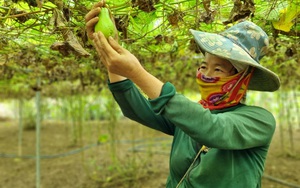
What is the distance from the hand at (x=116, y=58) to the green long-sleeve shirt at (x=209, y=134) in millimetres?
116

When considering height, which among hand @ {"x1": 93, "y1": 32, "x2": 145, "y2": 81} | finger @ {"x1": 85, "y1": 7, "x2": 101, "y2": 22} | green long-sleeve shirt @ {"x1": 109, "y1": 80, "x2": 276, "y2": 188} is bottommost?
green long-sleeve shirt @ {"x1": 109, "y1": 80, "x2": 276, "y2": 188}

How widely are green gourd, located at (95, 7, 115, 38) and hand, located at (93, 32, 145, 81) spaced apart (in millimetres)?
46

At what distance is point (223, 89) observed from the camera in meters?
1.41

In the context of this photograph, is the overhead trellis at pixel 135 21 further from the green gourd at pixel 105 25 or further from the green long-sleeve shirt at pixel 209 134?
the green long-sleeve shirt at pixel 209 134

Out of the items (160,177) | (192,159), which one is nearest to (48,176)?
(160,177)

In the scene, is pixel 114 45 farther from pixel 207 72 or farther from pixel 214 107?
pixel 214 107

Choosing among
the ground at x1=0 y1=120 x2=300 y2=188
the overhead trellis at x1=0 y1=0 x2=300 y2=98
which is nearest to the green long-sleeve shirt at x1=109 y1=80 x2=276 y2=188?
the overhead trellis at x1=0 y1=0 x2=300 y2=98

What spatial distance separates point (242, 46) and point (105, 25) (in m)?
0.56

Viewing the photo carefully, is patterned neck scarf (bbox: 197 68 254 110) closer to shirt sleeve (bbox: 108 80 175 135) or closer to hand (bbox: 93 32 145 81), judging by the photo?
shirt sleeve (bbox: 108 80 175 135)

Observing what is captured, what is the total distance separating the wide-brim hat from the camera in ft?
4.33

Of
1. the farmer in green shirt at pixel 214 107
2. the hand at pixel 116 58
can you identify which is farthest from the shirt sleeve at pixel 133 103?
the hand at pixel 116 58

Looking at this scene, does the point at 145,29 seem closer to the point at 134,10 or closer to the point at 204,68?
the point at 134,10

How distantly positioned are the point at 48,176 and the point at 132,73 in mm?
6205

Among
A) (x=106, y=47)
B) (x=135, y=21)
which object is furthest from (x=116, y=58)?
(x=135, y=21)
